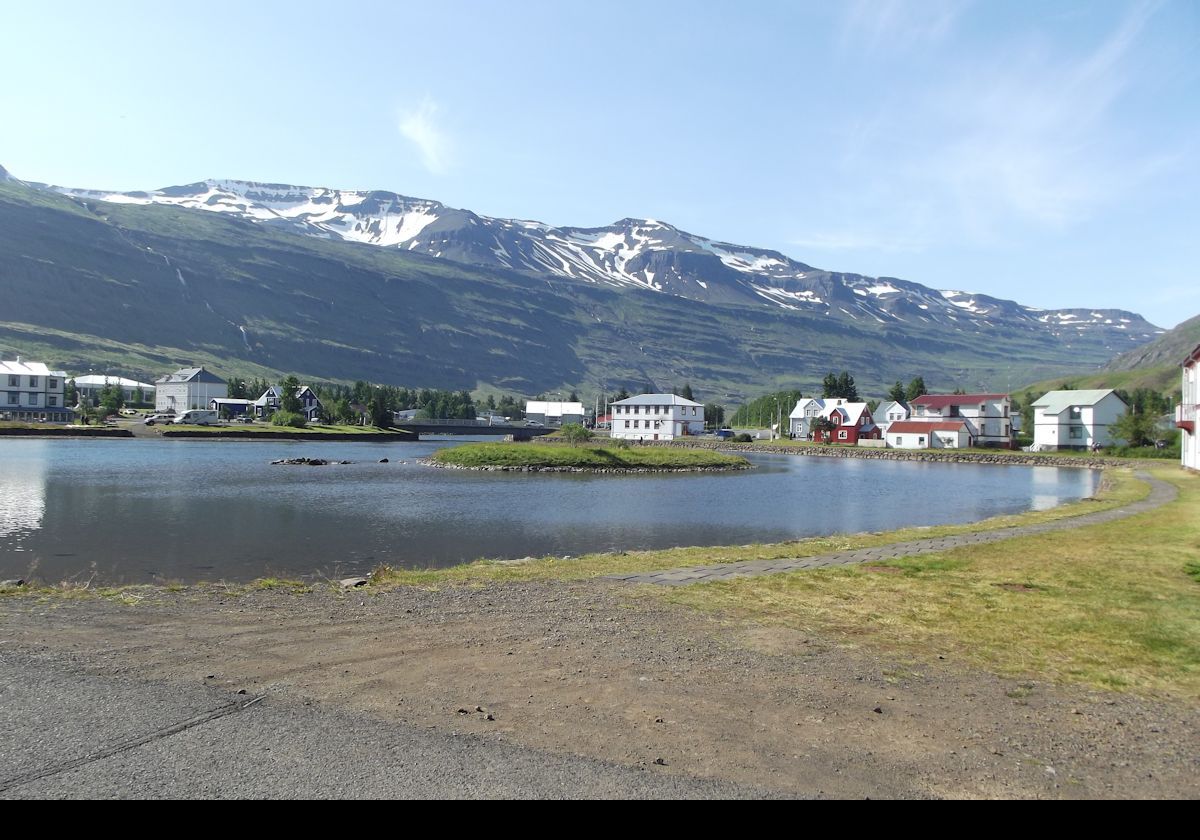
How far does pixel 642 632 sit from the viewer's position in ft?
38.2

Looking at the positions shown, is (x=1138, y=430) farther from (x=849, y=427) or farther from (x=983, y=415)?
(x=849, y=427)

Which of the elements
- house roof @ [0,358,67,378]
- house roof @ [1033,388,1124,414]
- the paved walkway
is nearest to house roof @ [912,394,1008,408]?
house roof @ [1033,388,1124,414]

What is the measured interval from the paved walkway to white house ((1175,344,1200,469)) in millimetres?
28188

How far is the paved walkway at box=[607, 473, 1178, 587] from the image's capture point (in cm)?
1677

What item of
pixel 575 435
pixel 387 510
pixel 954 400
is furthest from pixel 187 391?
pixel 387 510

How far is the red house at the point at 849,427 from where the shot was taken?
134 m

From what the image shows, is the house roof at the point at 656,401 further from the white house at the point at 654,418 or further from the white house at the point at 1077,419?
the white house at the point at 1077,419

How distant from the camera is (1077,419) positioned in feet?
365

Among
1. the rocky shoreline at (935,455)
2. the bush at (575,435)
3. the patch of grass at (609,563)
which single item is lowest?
the patch of grass at (609,563)

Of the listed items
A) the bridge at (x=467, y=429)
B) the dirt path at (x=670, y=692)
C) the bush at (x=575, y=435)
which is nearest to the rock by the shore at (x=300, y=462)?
the bush at (x=575, y=435)

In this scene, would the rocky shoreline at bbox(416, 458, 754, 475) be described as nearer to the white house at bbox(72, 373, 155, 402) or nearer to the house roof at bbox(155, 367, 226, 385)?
the house roof at bbox(155, 367, 226, 385)

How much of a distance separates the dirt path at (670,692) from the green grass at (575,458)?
213 ft
